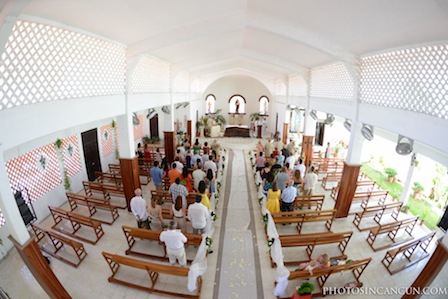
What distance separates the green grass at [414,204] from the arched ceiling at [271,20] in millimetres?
6089

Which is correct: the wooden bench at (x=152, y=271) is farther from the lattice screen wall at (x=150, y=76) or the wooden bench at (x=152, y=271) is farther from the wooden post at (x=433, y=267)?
the lattice screen wall at (x=150, y=76)

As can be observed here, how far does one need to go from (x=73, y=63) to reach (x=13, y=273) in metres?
4.81

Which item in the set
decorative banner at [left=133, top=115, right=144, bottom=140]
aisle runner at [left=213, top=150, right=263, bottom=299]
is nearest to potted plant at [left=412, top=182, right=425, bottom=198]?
aisle runner at [left=213, top=150, right=263, bottom=299]

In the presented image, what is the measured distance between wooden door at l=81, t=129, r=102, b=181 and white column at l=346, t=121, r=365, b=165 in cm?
969

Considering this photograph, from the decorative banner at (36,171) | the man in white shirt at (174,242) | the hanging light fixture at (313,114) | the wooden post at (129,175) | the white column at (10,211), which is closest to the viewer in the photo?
the white column at (10,211)

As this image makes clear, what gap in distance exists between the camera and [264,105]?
21469 millimetres

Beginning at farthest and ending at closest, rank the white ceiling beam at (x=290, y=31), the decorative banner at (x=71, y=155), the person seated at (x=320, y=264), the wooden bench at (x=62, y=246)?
the decorative banner at (x=71, y=155), the white ceiling beam at (x=290, y=31), the wooden bench at (x=62, y=246), the person seated at (x=320, y=264)

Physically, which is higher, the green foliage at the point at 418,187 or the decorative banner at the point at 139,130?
the decorative banner at the point at 139,130

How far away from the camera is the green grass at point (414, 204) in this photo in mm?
7719

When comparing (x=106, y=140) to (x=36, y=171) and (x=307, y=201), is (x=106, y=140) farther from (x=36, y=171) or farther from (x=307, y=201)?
(x=307, y=201)

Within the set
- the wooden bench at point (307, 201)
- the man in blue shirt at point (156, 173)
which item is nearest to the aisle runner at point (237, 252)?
the wooden bench at point (307, 201)

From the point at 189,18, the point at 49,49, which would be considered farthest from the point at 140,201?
the point at 189,18

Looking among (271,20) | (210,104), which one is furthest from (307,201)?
(210,104)

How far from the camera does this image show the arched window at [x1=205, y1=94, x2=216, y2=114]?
858 inches
